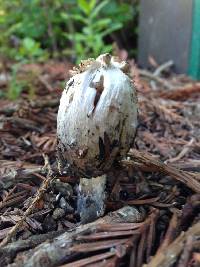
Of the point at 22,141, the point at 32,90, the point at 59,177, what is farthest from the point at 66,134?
the point at 32,90

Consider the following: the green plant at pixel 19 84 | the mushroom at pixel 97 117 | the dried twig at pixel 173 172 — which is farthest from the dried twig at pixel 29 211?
the green plant at pixel 19 84

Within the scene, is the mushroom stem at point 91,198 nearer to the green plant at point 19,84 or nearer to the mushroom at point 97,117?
the mushroom at point 97,117

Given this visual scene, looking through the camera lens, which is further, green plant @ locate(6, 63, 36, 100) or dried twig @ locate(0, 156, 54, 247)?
green plant @ locate(6, 63, 36, 100)

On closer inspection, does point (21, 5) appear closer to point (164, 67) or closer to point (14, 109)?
point (164, 67)

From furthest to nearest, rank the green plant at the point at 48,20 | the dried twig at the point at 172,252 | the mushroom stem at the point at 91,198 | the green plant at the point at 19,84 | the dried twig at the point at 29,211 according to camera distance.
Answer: the green plant at the point at 48,20, the green plant at the point at 19,84, the mushroom stem at the point at 91,198, the dried twig at the point at 29,211, the dried twig at the point at 172,252

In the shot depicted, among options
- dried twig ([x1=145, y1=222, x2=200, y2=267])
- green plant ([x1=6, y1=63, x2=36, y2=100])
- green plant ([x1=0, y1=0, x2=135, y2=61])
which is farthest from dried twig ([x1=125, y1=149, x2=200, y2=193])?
green plant ([x1=0, y1=0, x2=135, y2=61])

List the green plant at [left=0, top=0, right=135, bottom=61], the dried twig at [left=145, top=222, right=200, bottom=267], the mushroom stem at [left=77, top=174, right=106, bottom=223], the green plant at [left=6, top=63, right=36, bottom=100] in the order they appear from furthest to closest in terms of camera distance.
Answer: the green plant at [left=0, top=0, right=135, bottom=61], the green plant at [left=6, top=63, right=36, bottom=100], the mushroom stem at [left=77, top=174, right=106, bottom=223], the dried twig at [left=145, top=222, right=200, bottom=267]

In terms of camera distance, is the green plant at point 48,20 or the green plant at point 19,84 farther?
the green plant at point 48,20

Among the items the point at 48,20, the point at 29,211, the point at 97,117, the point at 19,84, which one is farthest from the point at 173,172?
the point at 48,20

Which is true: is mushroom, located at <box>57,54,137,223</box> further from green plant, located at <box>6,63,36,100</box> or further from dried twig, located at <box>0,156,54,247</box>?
green plant, located at <box>6,63,36,100</box>
